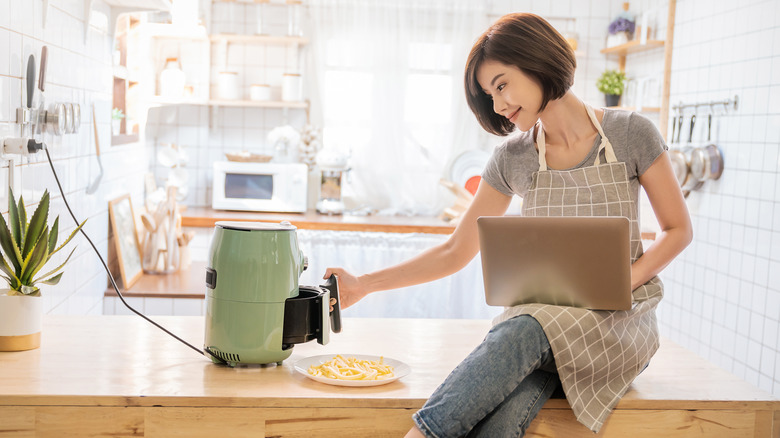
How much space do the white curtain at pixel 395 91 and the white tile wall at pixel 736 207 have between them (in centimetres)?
123

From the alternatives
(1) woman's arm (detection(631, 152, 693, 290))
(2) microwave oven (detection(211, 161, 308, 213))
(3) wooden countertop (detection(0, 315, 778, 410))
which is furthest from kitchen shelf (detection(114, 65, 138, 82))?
(1) woman's arm (detection(631, 152, 693, 290))

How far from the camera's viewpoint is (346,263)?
365cm

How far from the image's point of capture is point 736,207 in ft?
9.80

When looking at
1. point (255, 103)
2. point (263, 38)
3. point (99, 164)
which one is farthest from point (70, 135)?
point (263, 38)

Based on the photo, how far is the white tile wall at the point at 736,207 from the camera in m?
2.76

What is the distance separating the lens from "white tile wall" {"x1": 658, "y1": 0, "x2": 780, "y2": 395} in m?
2.76

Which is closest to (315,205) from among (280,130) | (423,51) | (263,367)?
(280,130)

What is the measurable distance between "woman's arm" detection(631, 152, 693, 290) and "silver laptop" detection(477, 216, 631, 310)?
179mm

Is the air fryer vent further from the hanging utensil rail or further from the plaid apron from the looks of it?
the hanging utensil rail

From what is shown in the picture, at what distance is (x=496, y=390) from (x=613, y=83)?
10.2 feet

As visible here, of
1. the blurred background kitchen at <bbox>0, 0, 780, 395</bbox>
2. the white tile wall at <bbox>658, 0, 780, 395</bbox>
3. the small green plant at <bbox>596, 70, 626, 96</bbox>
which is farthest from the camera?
the small green plant at <bbox>596, 70, 626, 96</bbox>

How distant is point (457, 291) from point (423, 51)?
4.62 feet

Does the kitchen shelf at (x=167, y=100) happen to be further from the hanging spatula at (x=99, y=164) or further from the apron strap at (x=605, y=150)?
the apron strap at (x=605, y=150)

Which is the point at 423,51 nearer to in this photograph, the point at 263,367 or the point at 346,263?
the point at 346,263
